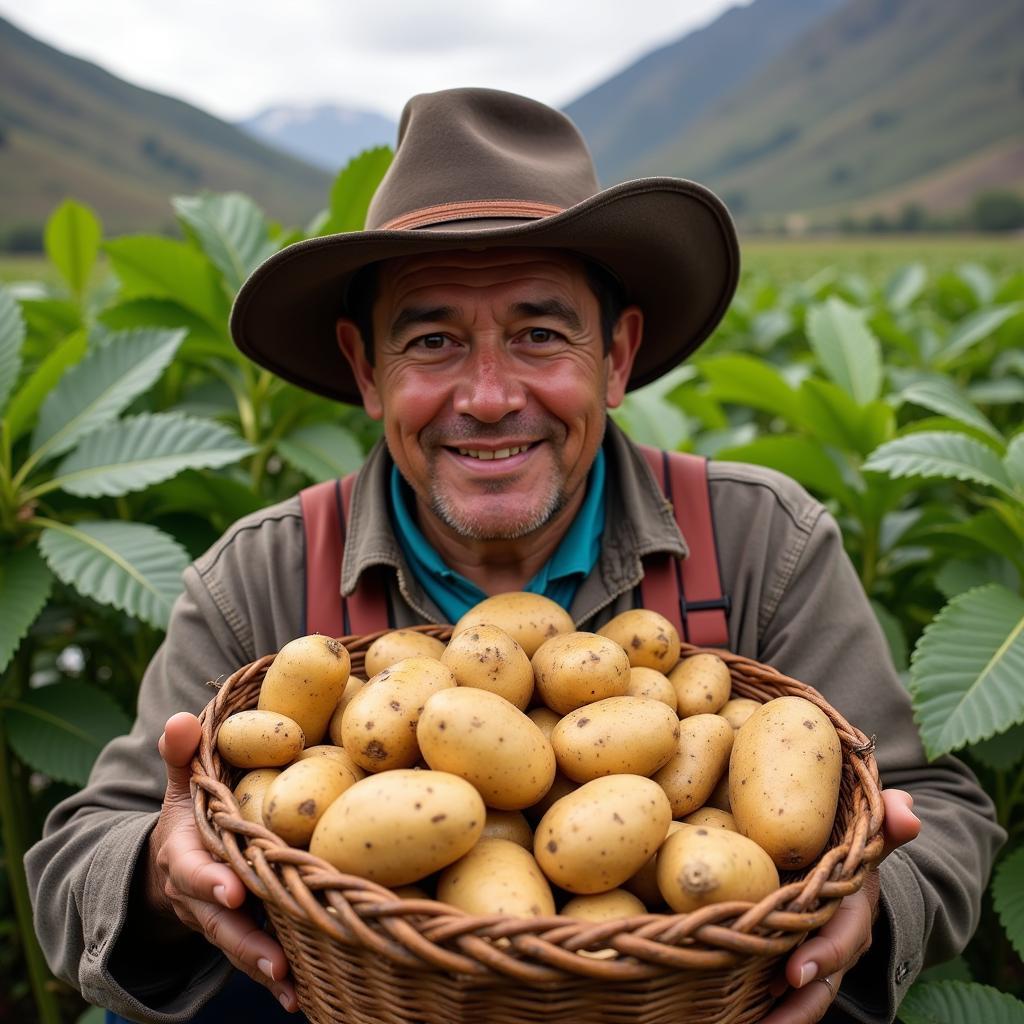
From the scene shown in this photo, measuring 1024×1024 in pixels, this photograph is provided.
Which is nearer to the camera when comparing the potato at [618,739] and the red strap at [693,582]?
the potato at [618,739]

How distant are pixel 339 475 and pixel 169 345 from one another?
0.53 metres

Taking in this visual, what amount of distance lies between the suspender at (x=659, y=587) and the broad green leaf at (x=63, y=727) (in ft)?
2.18

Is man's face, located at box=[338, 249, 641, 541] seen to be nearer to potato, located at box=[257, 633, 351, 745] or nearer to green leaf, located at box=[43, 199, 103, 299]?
potato, located at box=[257, 633, 351, 745]

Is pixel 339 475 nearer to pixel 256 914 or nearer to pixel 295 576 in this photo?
pixel 295 576

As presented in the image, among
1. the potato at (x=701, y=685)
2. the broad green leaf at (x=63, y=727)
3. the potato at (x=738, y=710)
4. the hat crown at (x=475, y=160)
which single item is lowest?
the broad green leaf at (x=63, y=727)

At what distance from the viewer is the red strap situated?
2006 millimetres

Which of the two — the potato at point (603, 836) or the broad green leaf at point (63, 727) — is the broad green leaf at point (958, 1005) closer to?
the potato at point (603, 836)

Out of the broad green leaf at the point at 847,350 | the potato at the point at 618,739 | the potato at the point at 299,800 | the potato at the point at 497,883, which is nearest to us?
the potato at the point at 497,883

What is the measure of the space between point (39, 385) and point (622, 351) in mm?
1427

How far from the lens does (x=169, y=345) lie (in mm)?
2389

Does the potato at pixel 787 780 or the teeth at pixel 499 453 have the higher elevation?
the teeth at pixel 499 453

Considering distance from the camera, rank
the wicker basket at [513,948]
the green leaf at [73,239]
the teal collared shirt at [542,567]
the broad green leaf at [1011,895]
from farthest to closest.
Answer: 1. the green leaf at [73,239]
2. the teal collared shirt at [542,567]
3. the broad green leaf at [1011,895]
4. the wicker basket at [513,948]

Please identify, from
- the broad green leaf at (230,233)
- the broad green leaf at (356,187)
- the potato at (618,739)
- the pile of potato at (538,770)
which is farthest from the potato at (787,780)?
the broad green leaf at (230,233)

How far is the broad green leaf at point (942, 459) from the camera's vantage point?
2.02 m
